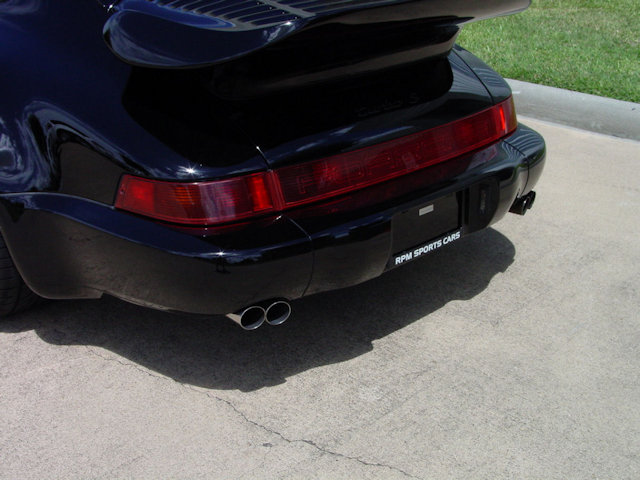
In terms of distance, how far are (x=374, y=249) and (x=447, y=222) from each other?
444 millimetres

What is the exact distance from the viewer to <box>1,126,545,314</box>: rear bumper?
277 centimetres

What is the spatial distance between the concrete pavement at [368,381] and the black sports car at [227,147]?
37 centimetres

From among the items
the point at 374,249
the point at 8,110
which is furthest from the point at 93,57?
the point at 374,249

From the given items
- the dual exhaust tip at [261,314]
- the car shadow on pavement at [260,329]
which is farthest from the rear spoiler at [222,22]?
the car shadow on pavement at [260,329]

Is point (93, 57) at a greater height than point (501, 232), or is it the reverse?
point (93, 57)

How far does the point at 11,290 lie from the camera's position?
11.3ft

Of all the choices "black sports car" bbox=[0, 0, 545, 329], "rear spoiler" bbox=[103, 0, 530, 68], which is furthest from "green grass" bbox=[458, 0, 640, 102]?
"rear spoiler" bbox=[103, 0, 530, 68]

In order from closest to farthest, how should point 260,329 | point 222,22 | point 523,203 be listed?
point 222,22 → point 260,329 → point 523,203

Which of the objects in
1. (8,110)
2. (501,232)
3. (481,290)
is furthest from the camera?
(501,232)

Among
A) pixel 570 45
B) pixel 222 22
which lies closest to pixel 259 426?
pixel 222 22

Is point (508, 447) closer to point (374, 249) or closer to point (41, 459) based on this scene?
point (374, 249)

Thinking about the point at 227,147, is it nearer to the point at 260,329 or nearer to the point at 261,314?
the point at 261,314

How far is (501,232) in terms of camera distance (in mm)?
4359

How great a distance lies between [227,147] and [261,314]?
0.62 meters
